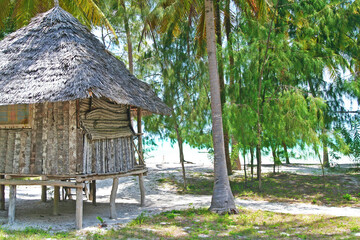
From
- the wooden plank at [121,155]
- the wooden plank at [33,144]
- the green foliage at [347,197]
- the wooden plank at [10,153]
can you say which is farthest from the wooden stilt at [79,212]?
the green foliage at [347,197]

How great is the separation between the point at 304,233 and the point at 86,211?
19.3ft

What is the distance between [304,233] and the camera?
7.79 m

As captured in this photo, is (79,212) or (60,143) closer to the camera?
(79,212)

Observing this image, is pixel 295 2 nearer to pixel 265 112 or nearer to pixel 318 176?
pixel 265 112

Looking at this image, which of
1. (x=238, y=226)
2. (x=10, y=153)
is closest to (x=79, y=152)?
(x=10, y=153)

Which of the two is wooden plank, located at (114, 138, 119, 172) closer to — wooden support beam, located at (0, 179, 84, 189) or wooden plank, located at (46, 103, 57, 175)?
wooden support beam, located at (0, 179, 84, 189)

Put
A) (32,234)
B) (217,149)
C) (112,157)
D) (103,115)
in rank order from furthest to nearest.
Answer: (217,149)
(112,157)
(103,115)
(32,234)

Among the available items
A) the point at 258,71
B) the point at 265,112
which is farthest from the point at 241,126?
the point at 258,71

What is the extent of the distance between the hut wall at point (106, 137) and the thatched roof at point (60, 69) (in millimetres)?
598

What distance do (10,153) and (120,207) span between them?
3.74 metres

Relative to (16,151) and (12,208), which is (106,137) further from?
(12,208)

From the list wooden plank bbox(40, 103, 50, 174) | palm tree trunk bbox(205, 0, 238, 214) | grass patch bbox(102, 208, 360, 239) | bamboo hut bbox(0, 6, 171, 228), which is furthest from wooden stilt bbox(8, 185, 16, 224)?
palm tree trunk bbox(205, 0, 238, 214)

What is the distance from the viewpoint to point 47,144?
867cm

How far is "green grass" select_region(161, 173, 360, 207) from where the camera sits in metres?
12.2
